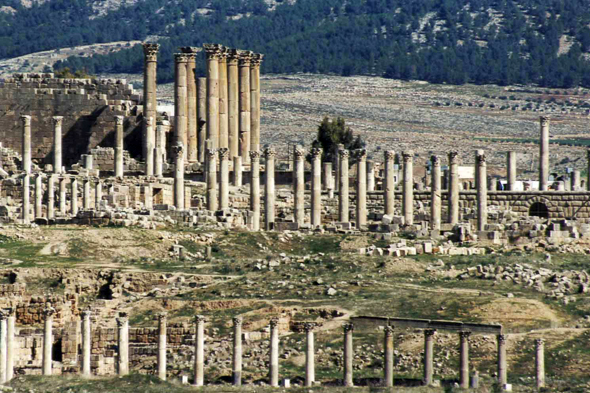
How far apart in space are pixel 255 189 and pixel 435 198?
21.5 ft

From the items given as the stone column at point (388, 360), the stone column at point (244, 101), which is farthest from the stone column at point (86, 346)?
the stone column at point (244, 101)

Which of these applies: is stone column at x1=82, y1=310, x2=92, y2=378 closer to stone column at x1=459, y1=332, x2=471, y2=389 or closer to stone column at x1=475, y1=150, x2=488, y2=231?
stone column at x1=459, y1=332, x2=471, y2=389

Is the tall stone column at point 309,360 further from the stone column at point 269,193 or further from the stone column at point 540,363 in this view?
the stone column at point 269,193

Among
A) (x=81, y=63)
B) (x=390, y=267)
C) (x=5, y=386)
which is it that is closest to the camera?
(x=5, y=386)

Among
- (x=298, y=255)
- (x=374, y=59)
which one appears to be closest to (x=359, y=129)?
(x=374, y=59)

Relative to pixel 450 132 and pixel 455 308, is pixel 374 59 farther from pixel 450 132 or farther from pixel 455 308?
pixel 455 308

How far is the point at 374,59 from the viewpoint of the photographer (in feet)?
617

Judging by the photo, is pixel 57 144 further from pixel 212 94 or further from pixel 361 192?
pixel 361 192

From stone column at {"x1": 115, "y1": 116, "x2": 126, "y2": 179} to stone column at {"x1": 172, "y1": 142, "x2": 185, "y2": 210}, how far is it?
3647 millimetres

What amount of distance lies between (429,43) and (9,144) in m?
110

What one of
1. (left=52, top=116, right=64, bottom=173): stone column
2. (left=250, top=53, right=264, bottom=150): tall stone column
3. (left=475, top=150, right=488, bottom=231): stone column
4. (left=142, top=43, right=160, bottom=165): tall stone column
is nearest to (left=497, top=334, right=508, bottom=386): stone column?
(left=475, top=150, right=488, bottom=231): stone column

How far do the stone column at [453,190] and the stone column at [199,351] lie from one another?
26.8 metres

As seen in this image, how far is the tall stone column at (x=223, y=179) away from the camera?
7947 centimetres

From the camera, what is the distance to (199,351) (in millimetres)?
52062
